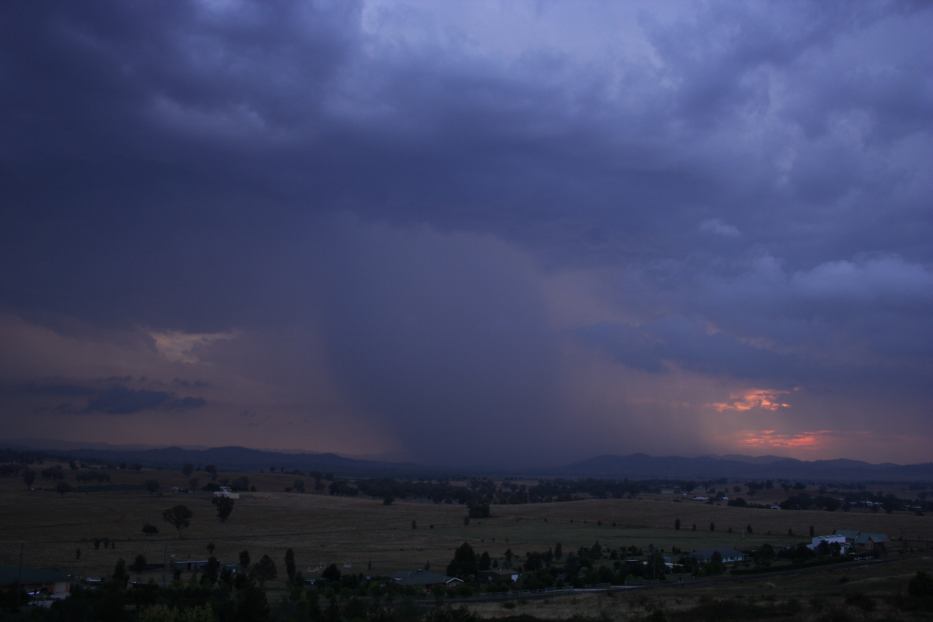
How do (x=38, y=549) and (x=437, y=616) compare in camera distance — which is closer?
(x=437, y=616)

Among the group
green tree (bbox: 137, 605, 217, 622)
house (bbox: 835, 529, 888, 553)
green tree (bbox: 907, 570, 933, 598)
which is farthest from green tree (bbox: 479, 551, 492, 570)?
green tree (bbox: 137, 605, 217, 622)

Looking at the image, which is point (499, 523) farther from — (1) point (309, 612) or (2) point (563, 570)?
(1) point (309, 612)

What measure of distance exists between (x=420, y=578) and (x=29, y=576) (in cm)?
2466

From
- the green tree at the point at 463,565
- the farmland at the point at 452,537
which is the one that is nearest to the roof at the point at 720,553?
the farmland at the point at 452,537

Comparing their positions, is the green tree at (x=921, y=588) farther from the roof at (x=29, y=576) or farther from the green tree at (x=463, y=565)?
the roof at (x=29, y=576)

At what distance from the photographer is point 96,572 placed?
61.2m

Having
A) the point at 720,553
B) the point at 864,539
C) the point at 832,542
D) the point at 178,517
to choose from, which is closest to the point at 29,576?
the point at 178,517

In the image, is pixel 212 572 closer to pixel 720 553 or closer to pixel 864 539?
pixel 720 553

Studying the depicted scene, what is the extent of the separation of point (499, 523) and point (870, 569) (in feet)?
201

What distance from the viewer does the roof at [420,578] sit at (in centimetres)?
5644

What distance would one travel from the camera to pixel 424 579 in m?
57.9

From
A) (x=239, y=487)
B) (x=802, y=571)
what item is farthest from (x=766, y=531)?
(x=239, y=487)

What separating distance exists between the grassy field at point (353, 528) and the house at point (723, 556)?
6857 millimetres

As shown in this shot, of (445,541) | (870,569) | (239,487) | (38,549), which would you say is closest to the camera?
Answer: (870,569)
